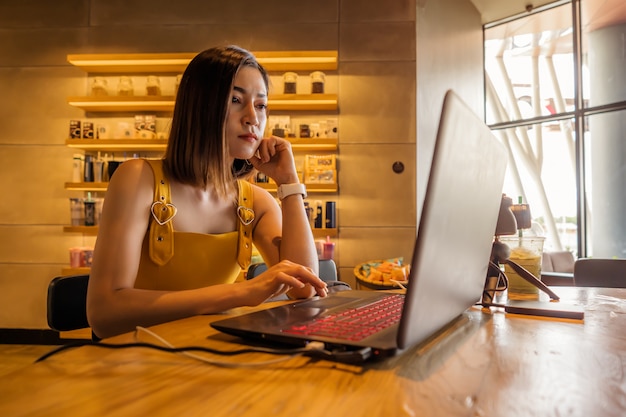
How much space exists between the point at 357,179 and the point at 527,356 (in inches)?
139

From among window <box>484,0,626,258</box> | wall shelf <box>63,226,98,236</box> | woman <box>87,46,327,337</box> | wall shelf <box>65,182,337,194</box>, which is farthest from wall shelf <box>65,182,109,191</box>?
window <box>484,0,626,258</box>

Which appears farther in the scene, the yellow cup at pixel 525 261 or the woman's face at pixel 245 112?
the woman's face at pixel 245 112

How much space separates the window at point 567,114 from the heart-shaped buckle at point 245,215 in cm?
383

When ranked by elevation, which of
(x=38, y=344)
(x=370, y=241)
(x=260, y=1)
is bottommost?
(x=38, y=344)

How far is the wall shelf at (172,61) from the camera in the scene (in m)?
3.93

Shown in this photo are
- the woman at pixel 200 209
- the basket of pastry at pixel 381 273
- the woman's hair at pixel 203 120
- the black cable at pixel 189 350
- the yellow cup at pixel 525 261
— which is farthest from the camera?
the basket of pastry at pixel 381 273

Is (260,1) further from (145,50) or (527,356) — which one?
(527,356)

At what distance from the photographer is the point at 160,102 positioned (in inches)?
157

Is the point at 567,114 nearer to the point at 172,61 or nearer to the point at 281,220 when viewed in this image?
the point at 172,61

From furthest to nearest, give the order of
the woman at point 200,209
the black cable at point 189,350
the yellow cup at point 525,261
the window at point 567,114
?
the window at point 567,114 < the yellow cup at point 525,261 < the woman at point 200,209 < the black cable at point 189,350

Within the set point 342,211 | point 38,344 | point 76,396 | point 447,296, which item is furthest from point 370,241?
point 76,396

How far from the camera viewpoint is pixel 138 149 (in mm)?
4156

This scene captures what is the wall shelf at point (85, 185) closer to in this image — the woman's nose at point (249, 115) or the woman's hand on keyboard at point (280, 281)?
the woman's nose at point (249, 115)

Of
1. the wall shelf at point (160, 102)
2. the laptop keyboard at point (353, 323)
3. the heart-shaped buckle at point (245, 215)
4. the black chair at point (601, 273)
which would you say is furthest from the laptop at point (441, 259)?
the wall shelf at point (160, 102)
